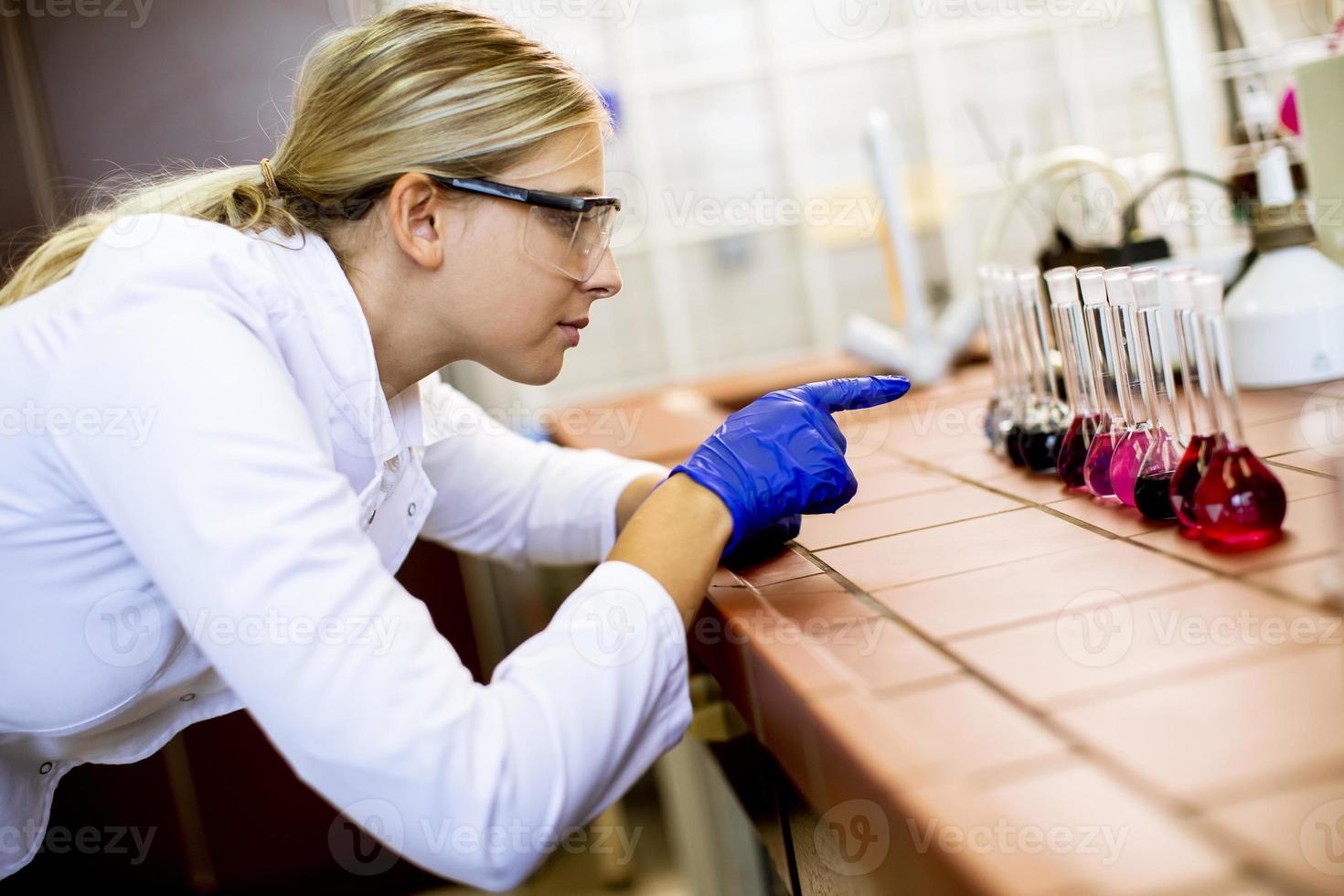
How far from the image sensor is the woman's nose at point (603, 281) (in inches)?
53.3

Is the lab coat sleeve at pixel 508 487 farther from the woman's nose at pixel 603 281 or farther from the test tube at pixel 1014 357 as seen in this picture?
the test tube at pixel 1014 357

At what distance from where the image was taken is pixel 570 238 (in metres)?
1.29

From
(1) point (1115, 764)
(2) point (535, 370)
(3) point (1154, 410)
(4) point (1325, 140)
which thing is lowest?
(1) point (1115, 764)

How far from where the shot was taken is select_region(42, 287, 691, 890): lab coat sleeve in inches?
33.4

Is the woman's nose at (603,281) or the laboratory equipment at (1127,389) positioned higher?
the woman's nose at (603,281)

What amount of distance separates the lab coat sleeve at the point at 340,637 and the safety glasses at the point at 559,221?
1.11ft

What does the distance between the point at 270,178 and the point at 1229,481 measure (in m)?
1.10

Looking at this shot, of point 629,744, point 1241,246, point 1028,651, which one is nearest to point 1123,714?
point 1028,651

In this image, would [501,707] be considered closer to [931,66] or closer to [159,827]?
[159,827]

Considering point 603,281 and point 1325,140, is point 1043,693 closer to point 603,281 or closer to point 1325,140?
point 603,281

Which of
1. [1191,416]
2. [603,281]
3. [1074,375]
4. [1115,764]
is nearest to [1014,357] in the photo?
[1074,375]

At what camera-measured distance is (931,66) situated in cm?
474

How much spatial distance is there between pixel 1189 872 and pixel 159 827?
303 cm

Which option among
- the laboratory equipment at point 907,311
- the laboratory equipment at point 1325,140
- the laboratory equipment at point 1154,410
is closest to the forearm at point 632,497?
the laboratory equipment at point 1154,410
